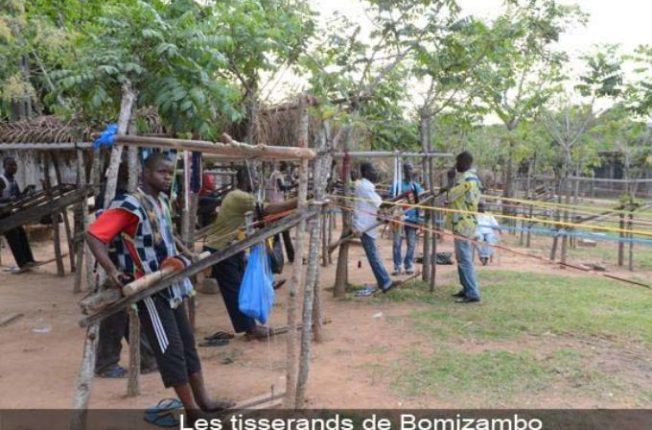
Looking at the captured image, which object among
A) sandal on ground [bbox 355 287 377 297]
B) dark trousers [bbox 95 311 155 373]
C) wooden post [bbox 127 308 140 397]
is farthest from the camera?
sandal on ground [bbox 355 287 377 297]

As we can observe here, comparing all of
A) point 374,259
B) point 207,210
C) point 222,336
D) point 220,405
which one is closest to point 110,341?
point 222,336

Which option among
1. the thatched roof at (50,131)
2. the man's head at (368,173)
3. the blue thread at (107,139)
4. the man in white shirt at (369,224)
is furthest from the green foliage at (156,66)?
the man's head at (368,173)

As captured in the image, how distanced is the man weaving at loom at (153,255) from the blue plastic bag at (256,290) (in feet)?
2.72

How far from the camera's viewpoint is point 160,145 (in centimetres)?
362

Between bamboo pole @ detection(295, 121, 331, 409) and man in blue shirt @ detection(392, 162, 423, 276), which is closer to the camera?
bamboo pole @ detection(295, 121, 331, 409)

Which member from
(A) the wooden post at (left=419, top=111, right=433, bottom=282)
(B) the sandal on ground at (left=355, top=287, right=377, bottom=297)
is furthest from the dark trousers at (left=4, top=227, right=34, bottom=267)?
(A) the wooden post at (left=419, top=111, right=433, bottom=282)

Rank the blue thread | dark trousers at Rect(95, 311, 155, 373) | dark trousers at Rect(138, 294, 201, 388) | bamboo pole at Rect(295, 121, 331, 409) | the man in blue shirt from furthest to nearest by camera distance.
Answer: the man in blue shirt < dark trousers at Rect(95, 311, 155, 373) < bamboo pole at Rect(295, 121, 331, 409) < the blue thread < dark trousers at Rect(138, 294, 201, 388)

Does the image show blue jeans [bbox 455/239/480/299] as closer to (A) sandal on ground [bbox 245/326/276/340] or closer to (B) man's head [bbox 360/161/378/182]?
(B) man's head [bbox 360/161/378/182]

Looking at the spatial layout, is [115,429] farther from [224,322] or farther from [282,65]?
[282,65]

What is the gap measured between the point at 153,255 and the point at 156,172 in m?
0.50

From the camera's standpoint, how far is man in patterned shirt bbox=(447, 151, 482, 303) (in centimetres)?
747

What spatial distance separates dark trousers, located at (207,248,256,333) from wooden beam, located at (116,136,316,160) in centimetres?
225

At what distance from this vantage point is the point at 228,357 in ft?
18.1

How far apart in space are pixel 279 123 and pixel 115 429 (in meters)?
5.24
